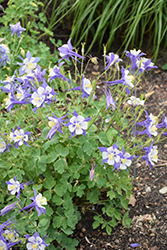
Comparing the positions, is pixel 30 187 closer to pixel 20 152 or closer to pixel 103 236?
pixel 20 152

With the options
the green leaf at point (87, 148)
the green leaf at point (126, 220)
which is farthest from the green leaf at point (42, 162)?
the green leaf at point (126, 220)

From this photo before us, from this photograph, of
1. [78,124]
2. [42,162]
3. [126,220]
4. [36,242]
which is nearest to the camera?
[78,124]

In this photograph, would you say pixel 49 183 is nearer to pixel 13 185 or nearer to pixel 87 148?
pixel 13 185

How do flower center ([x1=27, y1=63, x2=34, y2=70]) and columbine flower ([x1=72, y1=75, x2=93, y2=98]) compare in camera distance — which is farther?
flower center ([x1=27, y1=63, x2=34, y2=70])

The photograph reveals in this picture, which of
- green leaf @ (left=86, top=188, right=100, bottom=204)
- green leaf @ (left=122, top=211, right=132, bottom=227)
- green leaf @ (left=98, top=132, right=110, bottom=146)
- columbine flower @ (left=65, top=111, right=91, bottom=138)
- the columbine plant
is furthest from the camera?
green leaf @ (left=122, top=211, right=132, bottom=227)

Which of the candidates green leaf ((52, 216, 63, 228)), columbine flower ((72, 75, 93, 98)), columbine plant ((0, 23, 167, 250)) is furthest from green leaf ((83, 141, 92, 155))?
green leaf ((52, 216, 63, 228))

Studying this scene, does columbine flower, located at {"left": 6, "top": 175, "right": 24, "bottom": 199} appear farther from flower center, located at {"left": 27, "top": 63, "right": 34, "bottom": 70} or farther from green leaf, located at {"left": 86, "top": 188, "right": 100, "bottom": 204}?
flower center, located at {"left": 27, "top": 63, "right": 34, "bottom": 70}

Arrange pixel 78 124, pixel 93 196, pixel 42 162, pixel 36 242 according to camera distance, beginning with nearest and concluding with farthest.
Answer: pixel 78 124 → pixel 36 242 → pixel 42 162 → pixel 93 196

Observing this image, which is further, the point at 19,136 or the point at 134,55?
the point at 134,55

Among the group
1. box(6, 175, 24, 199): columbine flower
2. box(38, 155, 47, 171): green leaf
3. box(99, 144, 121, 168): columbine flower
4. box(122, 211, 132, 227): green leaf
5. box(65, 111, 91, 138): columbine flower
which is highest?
box(65, 111, 91, 138): columbine flower

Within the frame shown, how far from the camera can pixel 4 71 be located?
2.74 meters

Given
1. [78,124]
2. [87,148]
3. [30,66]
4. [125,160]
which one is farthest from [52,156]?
[30,66]

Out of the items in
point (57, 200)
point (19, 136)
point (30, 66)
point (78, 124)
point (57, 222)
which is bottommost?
point (57, 222)

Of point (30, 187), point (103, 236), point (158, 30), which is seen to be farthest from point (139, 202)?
point (158, 30)
